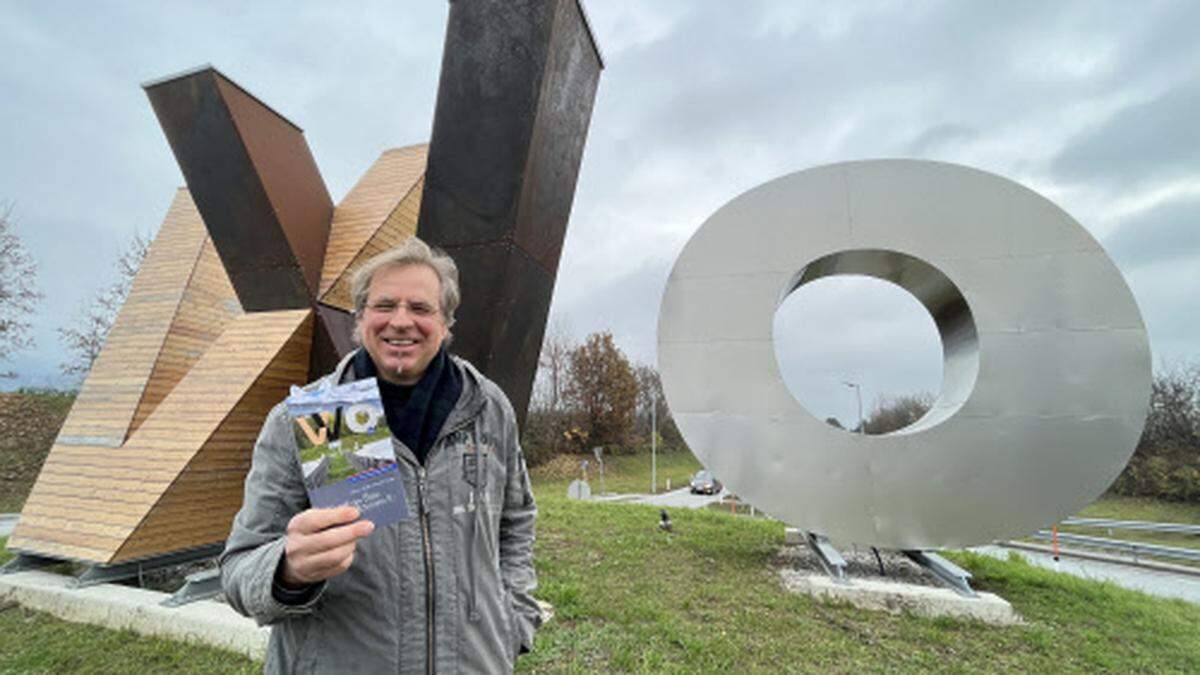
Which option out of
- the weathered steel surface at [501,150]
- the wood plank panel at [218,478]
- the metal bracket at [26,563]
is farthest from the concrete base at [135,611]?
the weathered steel surface at [501,150]

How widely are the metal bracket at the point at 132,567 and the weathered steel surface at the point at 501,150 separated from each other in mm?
4283

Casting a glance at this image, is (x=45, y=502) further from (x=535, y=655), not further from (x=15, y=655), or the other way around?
(x=535, y=655)

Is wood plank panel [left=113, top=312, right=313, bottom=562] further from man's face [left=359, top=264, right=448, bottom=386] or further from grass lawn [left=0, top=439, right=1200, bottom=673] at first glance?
man's face [left=359, top=264, right=448, bottom=386]

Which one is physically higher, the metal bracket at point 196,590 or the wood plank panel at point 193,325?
the wood plank panel at point 193,325

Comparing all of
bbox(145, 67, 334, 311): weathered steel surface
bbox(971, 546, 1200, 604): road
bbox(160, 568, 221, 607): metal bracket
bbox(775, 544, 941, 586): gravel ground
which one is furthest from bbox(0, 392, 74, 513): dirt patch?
bbox(971, 546, 1200, 604): road

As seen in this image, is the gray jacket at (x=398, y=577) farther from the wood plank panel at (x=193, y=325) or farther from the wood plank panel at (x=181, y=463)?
the wood plank panel at (x=193, y=325)

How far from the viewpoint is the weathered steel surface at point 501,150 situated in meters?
4.70

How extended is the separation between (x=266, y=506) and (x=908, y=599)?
6.17m

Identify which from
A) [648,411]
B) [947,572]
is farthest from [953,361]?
[648,411]

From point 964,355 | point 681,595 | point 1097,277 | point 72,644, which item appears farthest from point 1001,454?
point 72,644

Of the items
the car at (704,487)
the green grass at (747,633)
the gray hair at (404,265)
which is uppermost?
the gray hair at (404,265)

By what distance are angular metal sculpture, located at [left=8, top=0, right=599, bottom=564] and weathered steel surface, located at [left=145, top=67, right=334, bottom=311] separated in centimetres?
2

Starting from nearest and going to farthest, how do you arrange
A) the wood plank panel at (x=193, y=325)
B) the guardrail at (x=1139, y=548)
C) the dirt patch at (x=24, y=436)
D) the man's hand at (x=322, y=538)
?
1. the man's hand at (x=322, y=538)
2. the wood plank panel at (x=193, y=325)
3. the guardrail at (x=1139, y=548)
4. the dirt patch at (x=24, y=436)

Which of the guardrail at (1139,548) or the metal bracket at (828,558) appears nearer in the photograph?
the metal bracket at (828,558)
